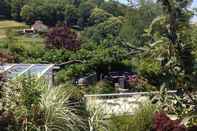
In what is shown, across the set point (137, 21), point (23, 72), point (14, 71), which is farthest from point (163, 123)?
point (137, 21)

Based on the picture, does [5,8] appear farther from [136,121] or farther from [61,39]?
[136,121]

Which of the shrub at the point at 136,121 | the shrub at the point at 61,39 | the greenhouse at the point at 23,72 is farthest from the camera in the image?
the shrub at the point at 61,39

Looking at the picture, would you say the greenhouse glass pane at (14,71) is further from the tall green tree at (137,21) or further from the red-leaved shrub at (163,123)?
the tall green tree at (137,21)

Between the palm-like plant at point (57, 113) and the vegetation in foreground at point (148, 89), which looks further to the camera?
the palm-like plant at point (57, 113)

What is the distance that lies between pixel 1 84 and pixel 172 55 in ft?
11.7

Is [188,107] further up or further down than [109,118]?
further up

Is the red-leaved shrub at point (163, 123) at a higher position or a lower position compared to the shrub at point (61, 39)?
higher

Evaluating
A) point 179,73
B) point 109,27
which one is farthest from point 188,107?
point 109,27

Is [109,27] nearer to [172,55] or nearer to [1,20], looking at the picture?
[1,20]

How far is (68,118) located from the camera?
9.48m

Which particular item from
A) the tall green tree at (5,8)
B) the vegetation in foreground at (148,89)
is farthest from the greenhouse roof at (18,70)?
the tall green tree at (5,8)

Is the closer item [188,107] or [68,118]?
[188,107]

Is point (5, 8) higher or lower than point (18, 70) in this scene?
lower

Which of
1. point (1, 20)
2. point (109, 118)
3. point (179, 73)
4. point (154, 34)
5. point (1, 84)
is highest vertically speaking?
point (154, 34)
